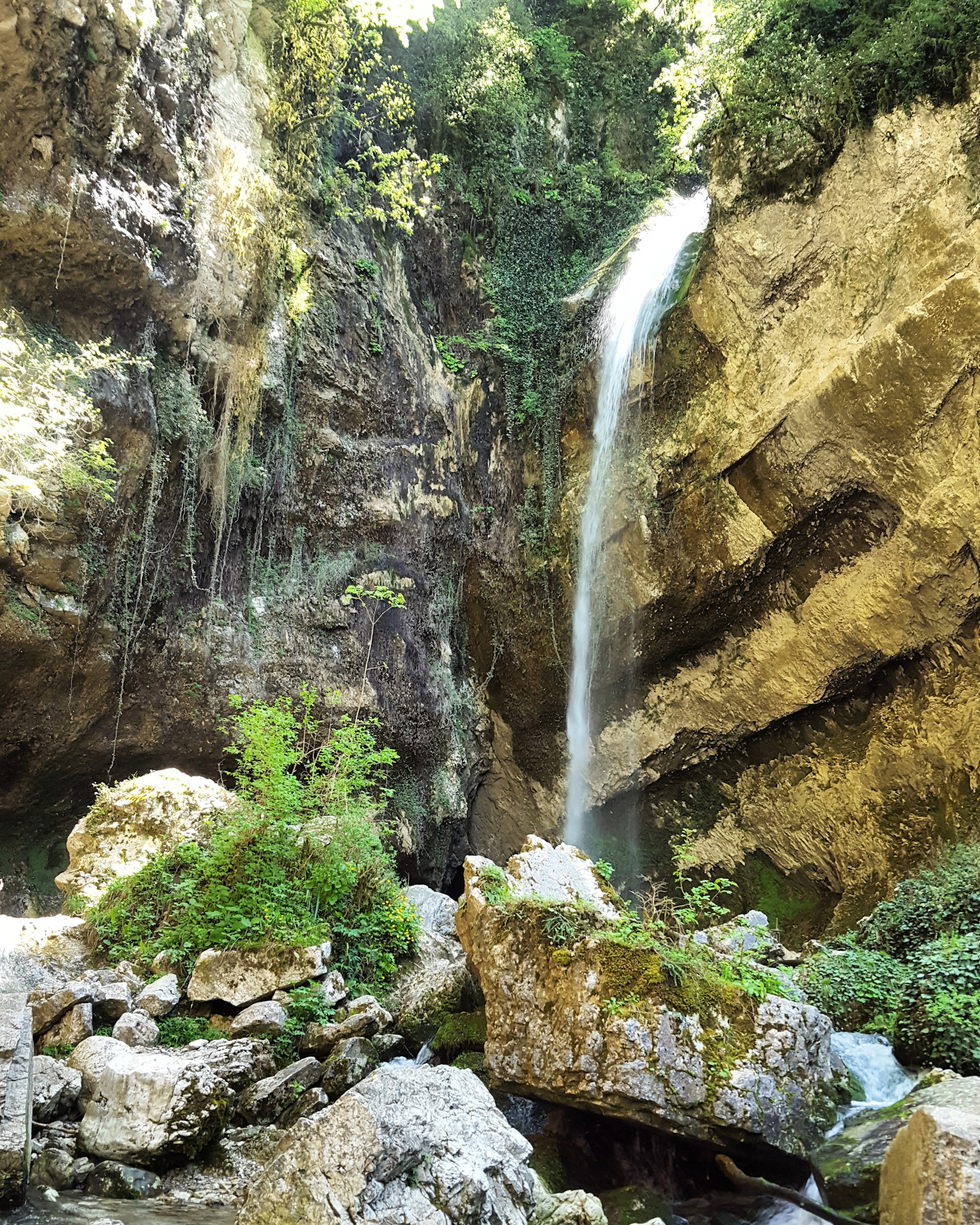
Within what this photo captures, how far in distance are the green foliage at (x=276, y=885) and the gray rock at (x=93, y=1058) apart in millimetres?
1223

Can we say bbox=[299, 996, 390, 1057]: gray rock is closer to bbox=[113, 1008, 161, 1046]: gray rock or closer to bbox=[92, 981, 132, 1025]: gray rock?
bbox=[113, 1008, 161, 1046]: gray rock

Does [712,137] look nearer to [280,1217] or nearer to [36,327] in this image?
[36,327]

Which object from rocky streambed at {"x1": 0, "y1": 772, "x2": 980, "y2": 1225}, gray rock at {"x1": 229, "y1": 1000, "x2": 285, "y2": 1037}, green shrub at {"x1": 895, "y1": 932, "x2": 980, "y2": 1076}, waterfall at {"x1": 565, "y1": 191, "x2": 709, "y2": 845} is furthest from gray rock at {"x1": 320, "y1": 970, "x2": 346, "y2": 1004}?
waterfall at {"x1": 565, "y1": 191, "x2": 709, "y2": 845}

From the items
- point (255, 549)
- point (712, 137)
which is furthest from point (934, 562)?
point (255, 549)

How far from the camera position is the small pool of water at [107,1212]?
297cm

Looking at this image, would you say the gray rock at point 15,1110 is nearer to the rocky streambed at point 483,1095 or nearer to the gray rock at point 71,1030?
the rocky streambed at point 483,1095

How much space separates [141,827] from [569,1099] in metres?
4.56

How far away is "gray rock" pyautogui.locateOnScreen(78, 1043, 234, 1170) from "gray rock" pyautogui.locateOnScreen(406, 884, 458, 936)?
2862mm

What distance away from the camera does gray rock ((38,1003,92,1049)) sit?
435cm

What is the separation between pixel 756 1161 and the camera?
3729mm

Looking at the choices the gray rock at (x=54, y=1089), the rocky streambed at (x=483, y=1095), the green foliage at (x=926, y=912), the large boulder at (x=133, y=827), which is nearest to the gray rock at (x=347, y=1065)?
the rocky streambed at (x=483, y=1095)

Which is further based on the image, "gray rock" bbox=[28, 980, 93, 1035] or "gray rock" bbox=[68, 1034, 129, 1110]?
"gray rock" bbox=[28, 980, 93, 1035]

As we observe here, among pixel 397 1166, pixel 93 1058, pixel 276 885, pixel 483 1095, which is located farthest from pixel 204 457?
pixel 397 1166

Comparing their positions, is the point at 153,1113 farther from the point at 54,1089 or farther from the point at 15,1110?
the point at 15,1110
